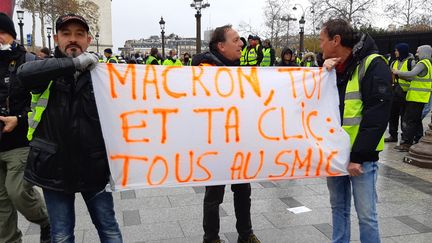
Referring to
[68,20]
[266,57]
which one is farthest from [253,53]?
[68,20]

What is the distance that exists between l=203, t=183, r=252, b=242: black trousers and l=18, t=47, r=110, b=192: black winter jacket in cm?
105

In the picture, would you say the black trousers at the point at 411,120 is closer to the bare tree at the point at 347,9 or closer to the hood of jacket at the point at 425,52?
the hood of jacket at the point at 425,52

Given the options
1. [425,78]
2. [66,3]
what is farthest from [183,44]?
[425,78]

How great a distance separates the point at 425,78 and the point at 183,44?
351 ft

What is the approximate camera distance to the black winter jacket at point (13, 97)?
2.85 metres

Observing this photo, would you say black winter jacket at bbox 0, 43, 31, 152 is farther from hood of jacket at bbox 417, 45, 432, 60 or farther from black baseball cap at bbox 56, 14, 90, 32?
hood of jacket at bbox 417, 45, 432, 60

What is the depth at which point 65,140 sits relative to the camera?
2281 millimetres

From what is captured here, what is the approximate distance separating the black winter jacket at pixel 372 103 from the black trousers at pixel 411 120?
5058 millimetres

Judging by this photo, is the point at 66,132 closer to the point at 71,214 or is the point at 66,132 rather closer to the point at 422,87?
the point at 71,214

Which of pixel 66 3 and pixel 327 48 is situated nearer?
pixel 327 48

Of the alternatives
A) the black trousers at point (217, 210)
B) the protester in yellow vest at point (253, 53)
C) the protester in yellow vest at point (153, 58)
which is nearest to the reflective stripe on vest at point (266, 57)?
the protester in yellow vest at point (253, 53)

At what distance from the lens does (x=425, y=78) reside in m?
6.89

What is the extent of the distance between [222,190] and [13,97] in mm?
1698

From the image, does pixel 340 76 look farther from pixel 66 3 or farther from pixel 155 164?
pixel 66 3
